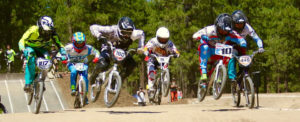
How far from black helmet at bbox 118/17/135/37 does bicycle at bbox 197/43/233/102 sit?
2.35m

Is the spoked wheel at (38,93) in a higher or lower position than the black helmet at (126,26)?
lower

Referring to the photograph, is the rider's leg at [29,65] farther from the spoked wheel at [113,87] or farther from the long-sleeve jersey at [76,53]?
the spoked wheel at [113,87]

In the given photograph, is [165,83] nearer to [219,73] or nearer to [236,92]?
[236,92]

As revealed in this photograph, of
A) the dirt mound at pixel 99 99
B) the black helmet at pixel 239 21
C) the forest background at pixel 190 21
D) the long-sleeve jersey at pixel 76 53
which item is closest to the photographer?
the black helmet at pixel 239 21

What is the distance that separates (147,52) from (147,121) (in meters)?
5.19

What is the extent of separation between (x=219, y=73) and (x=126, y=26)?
2.80 metres

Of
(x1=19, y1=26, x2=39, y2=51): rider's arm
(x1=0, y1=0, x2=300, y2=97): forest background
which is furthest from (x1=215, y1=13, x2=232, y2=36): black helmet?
(x1=0, y1=0, x2=300, y2=97): forest background

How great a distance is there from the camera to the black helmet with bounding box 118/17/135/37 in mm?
12844

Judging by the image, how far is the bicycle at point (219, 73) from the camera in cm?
1273

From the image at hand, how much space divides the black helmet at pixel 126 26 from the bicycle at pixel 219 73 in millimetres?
2346

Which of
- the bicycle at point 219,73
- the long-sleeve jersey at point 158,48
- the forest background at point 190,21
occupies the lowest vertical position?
the bicycle at point 219,73

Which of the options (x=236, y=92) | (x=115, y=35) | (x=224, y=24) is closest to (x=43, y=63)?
(x=115, y=35)

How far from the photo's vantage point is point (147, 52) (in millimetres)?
15625

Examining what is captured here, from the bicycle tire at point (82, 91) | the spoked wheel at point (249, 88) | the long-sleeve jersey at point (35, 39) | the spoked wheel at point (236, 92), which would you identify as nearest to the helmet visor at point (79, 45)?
the long-sleeve jersey at point (35, 39)
